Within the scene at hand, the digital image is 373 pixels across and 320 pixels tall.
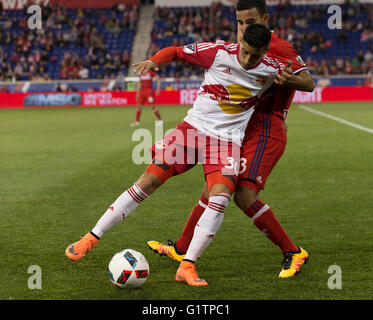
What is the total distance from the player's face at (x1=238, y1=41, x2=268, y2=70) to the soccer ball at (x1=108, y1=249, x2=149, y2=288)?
1510 mm

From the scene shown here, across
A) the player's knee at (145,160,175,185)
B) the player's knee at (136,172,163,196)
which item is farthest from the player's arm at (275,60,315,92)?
the player's knee at (136,172,163,196)

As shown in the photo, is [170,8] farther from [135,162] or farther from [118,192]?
[118,192]

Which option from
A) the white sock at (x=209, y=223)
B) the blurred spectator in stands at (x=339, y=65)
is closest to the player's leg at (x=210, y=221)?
the white sock at (x=209, y=223)

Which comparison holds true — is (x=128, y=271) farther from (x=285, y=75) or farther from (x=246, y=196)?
(x=285, y=75)

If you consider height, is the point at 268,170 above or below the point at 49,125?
above

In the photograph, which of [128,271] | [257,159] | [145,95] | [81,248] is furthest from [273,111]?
[145,95]

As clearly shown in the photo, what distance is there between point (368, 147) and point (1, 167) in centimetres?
685

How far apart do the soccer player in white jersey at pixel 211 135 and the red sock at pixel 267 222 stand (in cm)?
30

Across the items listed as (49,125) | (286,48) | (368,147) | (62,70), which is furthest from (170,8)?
(286,48)

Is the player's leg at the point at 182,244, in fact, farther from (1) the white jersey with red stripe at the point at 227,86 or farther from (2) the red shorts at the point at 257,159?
(1) the white jersey with red stripe at the point at 227,86

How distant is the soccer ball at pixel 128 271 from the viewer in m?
3.97

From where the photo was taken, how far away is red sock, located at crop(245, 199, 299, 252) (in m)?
4.38

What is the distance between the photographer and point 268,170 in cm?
438

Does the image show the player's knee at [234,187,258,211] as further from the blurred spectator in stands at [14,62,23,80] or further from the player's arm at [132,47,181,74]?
the blurred spectator in stands at [14,62,23,80]
